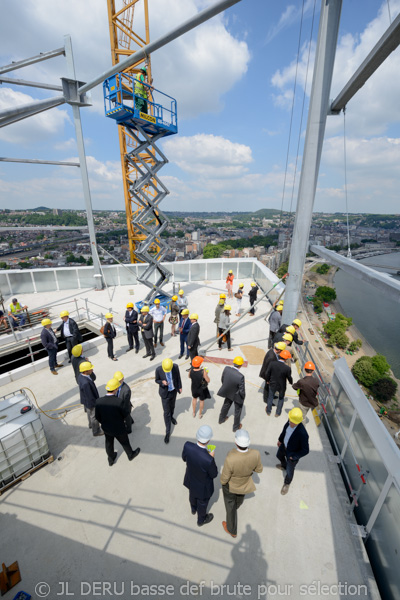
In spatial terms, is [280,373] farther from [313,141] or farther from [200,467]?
[313,141]

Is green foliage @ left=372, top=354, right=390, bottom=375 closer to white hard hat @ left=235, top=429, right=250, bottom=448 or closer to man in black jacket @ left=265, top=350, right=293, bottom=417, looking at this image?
man in black jacket @ left=265, top=350, right=293, bottom=417

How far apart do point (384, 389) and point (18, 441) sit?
180ft

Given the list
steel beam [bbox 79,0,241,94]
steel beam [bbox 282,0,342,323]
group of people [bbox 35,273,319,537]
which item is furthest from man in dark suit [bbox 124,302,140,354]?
steel beam [bbox 79,0,241,94]

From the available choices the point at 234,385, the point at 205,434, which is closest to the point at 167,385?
the point at 234,385

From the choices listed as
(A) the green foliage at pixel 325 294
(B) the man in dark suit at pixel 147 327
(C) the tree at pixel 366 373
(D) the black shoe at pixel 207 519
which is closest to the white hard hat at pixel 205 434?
(D) the black shoe at pixel 207 519

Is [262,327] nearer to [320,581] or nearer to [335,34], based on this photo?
[320,581]

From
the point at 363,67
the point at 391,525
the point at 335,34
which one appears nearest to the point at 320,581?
the point at 391,525

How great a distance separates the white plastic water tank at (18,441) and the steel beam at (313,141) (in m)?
7.22

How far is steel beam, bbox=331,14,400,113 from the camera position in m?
4.25

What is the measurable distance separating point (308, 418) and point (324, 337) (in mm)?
65276

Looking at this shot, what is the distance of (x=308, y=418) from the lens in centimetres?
591

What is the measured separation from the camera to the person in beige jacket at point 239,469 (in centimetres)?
334

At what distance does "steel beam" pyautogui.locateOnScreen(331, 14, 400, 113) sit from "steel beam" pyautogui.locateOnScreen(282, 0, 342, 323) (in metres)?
0.43

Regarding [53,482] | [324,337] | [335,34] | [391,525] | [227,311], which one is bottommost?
[324,337]
